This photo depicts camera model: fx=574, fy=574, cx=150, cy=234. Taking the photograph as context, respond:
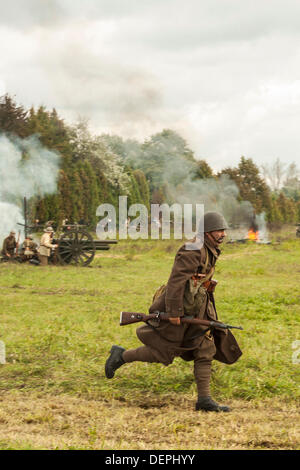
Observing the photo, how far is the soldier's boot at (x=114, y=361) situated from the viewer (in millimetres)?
5246

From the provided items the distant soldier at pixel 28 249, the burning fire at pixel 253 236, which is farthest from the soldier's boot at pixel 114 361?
the burning fire at pixel 253 236

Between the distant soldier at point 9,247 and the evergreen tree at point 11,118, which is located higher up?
the evergreen tree at point 11,118

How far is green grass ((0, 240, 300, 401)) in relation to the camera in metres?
5.27

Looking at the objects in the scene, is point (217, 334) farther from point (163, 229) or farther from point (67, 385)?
point (163, 229)

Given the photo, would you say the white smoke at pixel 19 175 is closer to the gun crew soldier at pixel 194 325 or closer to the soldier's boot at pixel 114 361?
the soldier's boot at pixel 114 361

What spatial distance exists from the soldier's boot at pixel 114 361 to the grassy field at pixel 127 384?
0.38 feet

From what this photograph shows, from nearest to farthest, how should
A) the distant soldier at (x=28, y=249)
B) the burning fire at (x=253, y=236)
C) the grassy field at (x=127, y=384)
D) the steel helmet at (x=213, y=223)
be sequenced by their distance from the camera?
the grassy field at (x=127, y=384), the steel helmet at (x=213, y=223), the distant soldier at (x=28, y=249), the burning fire at (x=253, y=236)

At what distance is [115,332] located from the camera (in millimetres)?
7270

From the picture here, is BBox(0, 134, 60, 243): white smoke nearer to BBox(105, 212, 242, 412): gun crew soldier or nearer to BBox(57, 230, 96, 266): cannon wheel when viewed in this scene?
BBox(57, 230, 96, 266): cannon wheel

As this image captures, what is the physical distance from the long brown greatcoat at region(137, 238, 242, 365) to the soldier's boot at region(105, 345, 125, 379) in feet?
1.28

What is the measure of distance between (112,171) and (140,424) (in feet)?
111

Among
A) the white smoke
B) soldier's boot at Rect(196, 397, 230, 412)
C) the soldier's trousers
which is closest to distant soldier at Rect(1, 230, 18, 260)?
the white smoke

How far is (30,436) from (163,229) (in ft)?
87.7

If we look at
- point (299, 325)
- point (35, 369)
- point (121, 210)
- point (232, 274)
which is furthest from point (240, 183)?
point (35, 369)
